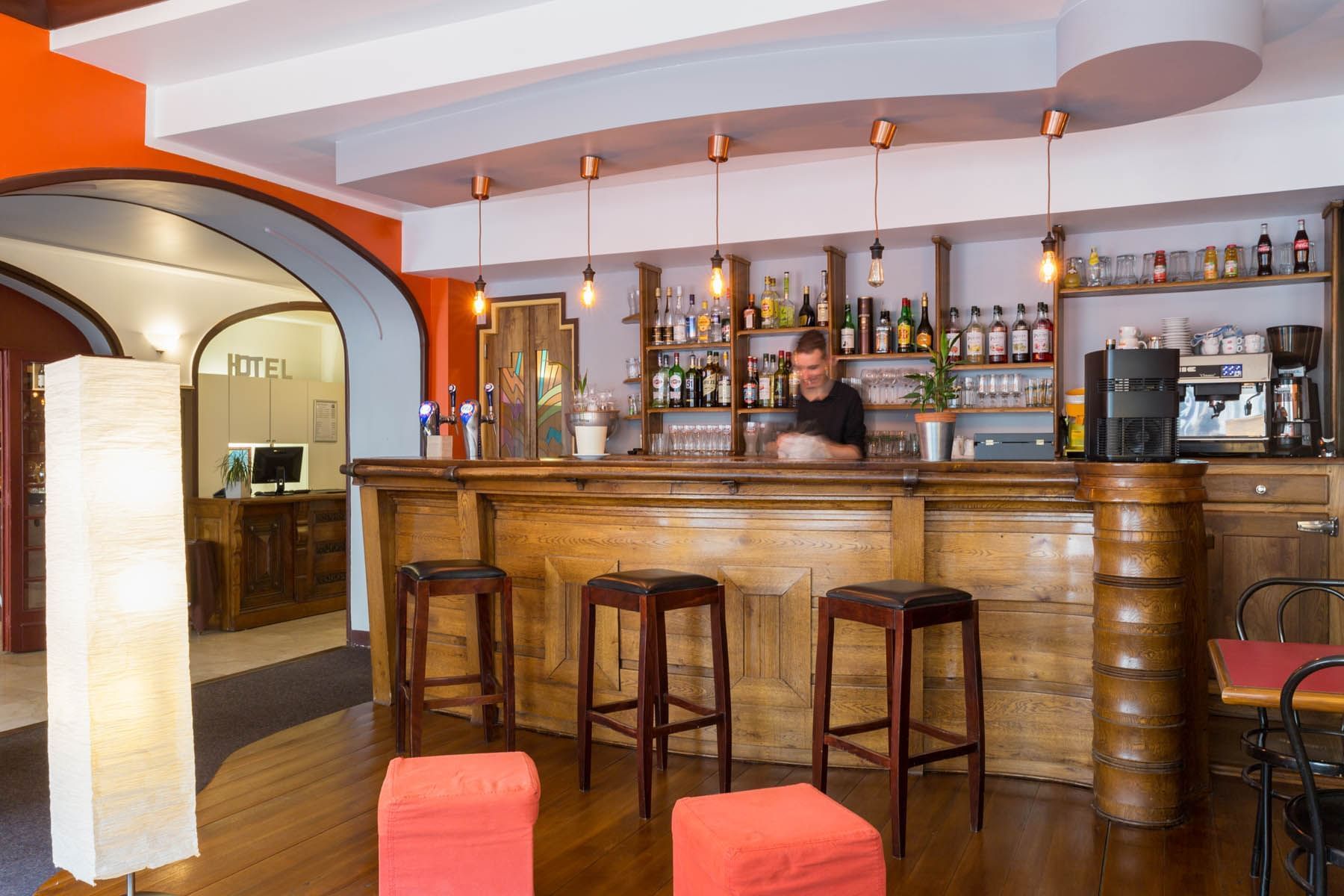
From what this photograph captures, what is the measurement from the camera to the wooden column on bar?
Result: 310 cm

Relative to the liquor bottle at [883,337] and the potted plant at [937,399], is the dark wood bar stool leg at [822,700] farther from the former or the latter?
the liquor bottle at [883,337]

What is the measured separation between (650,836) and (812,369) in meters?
2.79

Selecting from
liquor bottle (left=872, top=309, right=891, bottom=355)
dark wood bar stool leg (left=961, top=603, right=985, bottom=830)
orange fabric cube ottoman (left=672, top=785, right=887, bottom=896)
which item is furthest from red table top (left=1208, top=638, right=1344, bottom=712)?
liquor bottle (left=872, top=309, right=891, bottom=355)

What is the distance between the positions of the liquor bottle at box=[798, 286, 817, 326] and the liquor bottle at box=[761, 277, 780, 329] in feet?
0.56

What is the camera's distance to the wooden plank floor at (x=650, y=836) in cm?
275

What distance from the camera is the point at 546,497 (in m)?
4.07

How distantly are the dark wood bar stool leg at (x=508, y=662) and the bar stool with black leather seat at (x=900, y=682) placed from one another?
125 centimetres

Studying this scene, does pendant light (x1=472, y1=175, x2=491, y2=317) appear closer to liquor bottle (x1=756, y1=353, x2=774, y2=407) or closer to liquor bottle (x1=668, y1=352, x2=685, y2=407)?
liquor bottle (x1=668, y1=352, x2=685, y2=407)

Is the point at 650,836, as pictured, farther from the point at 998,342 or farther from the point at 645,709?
the point at 998,342

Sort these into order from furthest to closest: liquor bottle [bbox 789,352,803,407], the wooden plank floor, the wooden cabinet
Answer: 1. the wooden cabinet
2. liquor bottle [bbox 789,352,803,407]
3. the wooden plank floor

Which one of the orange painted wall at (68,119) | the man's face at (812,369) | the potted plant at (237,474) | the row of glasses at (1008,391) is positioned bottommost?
the potted plant at (237,474)

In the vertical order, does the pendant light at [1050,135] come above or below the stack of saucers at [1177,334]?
above

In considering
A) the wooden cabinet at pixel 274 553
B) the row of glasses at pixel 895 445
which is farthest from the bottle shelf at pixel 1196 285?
the wooden cabinet at pixel 274 553

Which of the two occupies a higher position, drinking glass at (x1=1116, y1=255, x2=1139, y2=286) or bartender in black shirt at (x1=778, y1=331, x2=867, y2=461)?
drinking glass at (x1=1116, y1=255, x2=1139, y2=286)
